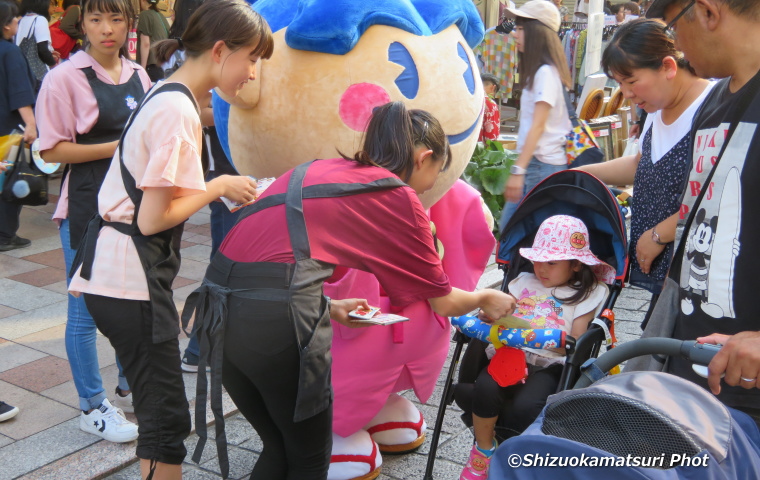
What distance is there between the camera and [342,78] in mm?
3289

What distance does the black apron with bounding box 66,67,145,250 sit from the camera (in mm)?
3410


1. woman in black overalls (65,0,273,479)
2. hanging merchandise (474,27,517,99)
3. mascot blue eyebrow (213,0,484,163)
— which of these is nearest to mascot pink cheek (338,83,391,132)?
mascot blue eyebrow (213,0,484,163)

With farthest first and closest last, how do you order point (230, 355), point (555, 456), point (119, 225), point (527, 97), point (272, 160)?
point (527, 97), point (272, 160), point (119, 225), point (230, 355), point (555, 456)

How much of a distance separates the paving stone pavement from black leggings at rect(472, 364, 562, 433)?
1.25ft

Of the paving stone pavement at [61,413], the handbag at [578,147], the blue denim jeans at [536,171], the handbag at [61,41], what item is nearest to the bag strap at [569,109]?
the handbag at [578,147]

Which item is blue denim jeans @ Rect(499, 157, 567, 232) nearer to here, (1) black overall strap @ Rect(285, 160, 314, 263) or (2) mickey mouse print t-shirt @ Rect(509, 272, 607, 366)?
(2) mickey mouse print t-shirt @ Rect(509, 272, 607, 366)

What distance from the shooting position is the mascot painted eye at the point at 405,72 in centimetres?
333

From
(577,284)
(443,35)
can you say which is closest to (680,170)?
(577,284)

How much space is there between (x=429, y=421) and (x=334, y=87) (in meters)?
1.72

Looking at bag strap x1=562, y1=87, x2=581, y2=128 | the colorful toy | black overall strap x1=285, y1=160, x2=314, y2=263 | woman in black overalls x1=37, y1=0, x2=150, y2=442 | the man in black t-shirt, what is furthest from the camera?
bag strap x1=562, y1=87, x2=581, y2=128

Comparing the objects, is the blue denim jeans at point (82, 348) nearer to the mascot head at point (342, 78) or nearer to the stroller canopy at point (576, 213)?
the mascot head at point (342, 78)

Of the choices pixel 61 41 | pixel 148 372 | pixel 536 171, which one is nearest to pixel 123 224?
pixel 148 372

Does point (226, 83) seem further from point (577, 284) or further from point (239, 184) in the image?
point (577, 284)

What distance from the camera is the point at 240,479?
3.38 metres
